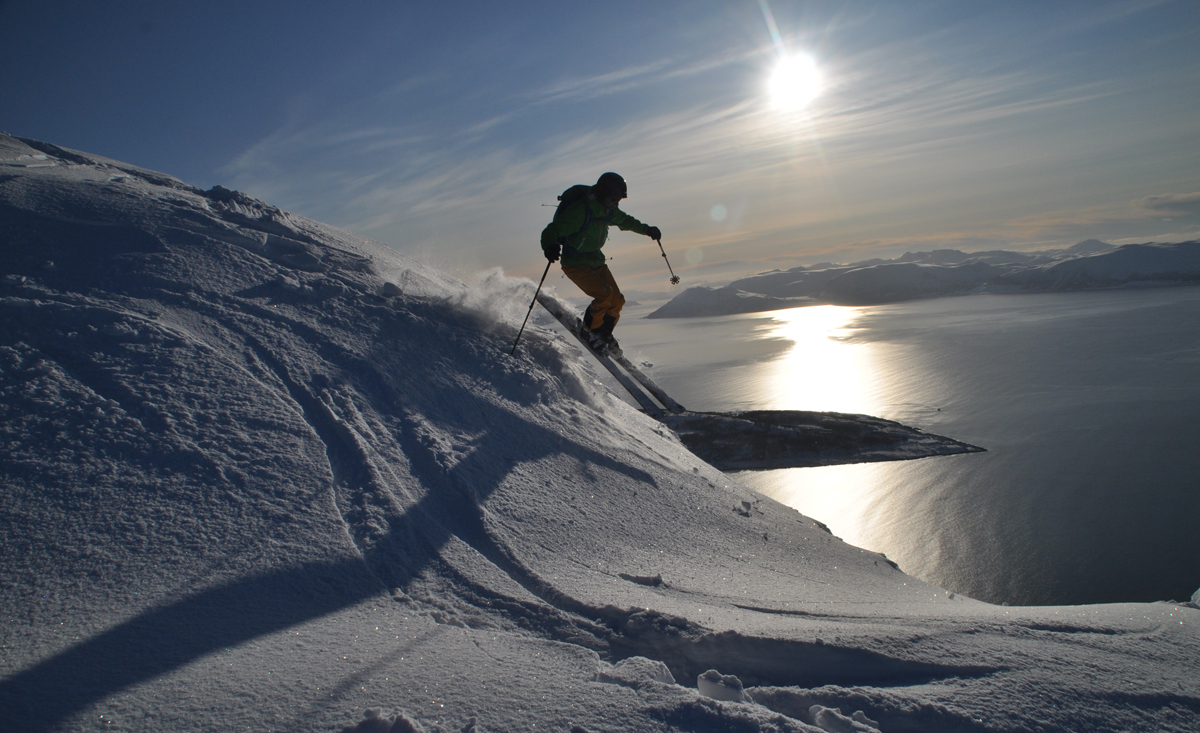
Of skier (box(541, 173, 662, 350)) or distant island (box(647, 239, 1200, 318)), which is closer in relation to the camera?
skier (box(541, 173, 662, 350))

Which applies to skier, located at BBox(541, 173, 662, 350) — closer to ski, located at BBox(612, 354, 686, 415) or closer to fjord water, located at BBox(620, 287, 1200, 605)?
ski, located at BBox(612, 354, 686, 415)

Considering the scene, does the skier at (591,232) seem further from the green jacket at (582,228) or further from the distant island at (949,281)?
the distant island at (949,281)

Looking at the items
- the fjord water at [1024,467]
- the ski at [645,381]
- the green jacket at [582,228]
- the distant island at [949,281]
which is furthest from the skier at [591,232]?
the distant island at [949,281]

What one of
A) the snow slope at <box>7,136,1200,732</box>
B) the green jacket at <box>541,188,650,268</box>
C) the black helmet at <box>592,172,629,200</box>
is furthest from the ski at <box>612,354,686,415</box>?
the snow slope at <box>7,136,1200,732</box>

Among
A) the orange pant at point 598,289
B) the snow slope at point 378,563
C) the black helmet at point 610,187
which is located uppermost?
the black helmet at point 610,187

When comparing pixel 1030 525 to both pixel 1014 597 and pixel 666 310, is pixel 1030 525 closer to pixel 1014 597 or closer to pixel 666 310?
pixel 1014 597

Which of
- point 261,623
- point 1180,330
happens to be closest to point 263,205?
point 261,623

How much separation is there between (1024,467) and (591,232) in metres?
7.63

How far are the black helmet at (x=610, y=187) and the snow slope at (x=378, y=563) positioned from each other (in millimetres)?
2091

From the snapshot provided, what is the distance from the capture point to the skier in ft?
17.5

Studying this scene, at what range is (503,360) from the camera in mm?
4867

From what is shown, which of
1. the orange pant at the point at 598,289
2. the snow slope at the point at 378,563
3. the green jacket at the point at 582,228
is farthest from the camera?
the orange pant at the point at 598,289

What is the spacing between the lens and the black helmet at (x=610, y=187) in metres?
5.27

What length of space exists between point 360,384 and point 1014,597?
19.2ft
